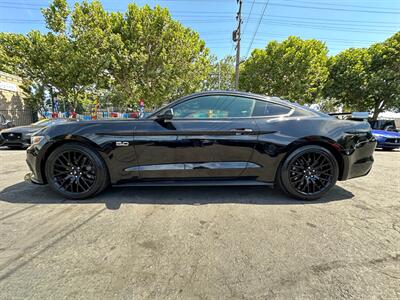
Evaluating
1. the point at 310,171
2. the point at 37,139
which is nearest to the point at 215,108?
the point at 310,171

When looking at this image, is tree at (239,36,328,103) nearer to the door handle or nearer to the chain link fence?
the door handle

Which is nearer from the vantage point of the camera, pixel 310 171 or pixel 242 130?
pixel 242 130

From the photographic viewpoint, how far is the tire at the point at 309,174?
2.93 metres

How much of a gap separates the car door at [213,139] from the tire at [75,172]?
3.81 feet

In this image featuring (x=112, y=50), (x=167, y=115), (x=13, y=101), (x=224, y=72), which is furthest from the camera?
(x=224, y=72)

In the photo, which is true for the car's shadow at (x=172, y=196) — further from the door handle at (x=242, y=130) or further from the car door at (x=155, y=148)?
the door handle at (x=242, y=130)

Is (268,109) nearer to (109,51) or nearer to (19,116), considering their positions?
(109,51)

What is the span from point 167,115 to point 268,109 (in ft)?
4.76

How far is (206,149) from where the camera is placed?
284 centimetres

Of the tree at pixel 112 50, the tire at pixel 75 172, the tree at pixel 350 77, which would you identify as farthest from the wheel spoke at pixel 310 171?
the tree at pixel 350 77

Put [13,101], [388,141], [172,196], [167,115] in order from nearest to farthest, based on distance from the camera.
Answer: [167,115], [172,196], [388,141], [13,101]

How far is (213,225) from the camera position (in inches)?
91.6

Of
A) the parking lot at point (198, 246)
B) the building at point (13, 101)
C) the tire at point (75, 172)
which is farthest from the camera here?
the building at point (13, 101)

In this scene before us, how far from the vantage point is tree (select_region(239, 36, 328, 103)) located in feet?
56.7
